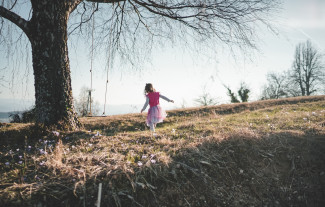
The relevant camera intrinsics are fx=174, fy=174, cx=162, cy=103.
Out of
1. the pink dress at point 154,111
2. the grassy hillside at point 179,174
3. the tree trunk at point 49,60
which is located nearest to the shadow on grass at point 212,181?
the grassy hillside at point 179,174

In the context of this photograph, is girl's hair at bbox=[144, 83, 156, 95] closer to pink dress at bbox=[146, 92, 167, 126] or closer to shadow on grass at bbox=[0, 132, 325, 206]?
pink dress at bbox=[146, 92, 167, 126]

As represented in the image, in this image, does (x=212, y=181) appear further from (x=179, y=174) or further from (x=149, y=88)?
(x=149, y=88)

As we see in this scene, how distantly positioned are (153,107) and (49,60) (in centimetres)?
327

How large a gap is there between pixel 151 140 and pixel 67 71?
2741 mm

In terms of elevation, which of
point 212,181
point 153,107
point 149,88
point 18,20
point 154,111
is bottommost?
point 212,181

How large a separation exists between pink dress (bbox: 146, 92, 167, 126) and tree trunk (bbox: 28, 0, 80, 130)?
2.56 m

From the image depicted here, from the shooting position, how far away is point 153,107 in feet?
19.9

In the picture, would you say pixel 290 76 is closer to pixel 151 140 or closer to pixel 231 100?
pixel 231 100

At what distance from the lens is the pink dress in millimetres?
5941

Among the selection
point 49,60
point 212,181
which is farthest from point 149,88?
point 212,181

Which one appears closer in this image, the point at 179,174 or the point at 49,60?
the point at 179,174

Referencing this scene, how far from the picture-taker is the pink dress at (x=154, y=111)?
19.5 feet

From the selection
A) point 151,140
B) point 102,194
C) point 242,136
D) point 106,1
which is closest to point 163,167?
point 102,194

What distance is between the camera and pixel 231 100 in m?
26.3
